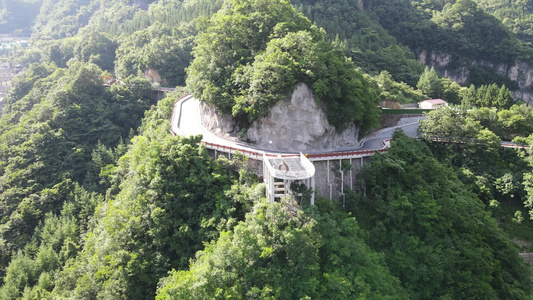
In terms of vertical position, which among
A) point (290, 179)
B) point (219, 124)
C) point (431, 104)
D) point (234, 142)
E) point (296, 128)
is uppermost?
point (431, 104)

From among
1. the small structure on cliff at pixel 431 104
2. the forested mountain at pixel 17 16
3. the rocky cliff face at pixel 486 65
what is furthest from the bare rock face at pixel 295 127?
the forested mountain at pixel 17 16

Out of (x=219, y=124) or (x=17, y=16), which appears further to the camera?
(x=17, y=16)

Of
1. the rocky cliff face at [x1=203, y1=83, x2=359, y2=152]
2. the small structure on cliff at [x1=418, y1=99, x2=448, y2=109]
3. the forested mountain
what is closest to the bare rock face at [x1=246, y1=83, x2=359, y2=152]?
the rocky cliff face at [x1=203, y1=83, x2=359, y2=152]

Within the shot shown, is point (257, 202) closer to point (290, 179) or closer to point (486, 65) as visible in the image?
point (290, 179)

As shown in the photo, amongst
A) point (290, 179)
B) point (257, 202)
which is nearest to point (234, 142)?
point (257, 202)

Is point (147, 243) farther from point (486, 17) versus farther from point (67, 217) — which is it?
point (486, 17)

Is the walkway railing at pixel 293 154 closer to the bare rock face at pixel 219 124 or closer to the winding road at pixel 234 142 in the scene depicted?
the winding road at pixel 234 142
